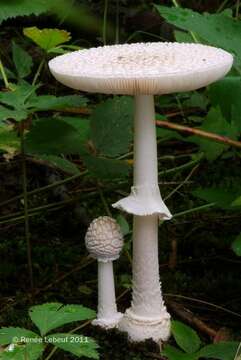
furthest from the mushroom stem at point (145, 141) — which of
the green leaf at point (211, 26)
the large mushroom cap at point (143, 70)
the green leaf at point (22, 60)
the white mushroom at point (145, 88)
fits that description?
the green leaf at point (22, 60)

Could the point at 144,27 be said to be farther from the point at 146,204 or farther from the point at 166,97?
the point at 146,204

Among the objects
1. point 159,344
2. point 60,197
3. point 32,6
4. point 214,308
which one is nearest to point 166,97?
point 60,197

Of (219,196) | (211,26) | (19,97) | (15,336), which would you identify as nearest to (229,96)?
(211,26)

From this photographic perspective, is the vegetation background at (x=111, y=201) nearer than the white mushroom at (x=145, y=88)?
No

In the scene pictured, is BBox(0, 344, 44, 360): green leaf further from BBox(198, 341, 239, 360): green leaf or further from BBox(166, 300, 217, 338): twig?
BBox(166, 300, 217, 338): twig

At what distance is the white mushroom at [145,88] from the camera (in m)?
1.57

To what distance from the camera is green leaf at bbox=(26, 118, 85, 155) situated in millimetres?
2018

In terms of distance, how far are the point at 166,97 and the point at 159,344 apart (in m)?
1.17

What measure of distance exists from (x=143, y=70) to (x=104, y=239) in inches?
20.1

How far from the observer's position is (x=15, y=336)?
1.51 m

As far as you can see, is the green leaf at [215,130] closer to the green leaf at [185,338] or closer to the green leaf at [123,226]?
the green leaf at [123,226]

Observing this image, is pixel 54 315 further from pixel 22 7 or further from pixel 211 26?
pixel 22 7

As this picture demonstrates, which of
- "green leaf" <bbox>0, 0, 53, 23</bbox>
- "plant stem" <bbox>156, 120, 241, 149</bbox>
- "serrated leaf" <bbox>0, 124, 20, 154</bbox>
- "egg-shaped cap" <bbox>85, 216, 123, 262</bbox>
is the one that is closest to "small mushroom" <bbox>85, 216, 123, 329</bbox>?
"egg-shaped cap" <bbox>85, 216, 123, 262</bbox>

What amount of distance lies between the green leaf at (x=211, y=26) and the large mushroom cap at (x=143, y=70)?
72mm
